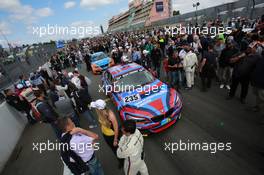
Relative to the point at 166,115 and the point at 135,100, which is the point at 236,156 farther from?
the point at 135,100

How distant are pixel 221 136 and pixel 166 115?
1497mm

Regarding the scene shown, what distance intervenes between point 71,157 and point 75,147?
182 mm

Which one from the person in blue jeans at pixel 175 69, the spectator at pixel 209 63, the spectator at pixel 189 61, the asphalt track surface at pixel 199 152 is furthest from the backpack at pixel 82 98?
the spectator at pixel 209 63

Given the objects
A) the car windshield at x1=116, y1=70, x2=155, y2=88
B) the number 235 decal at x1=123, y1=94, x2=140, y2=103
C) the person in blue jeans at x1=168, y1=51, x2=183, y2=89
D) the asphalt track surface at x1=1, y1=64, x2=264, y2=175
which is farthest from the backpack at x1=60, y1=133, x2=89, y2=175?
the person in blue jeans at x1=168, y1=51, x2=183, y2=89

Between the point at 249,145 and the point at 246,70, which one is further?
the point at 246,70

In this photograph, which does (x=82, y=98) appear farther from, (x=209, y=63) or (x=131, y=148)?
(x=209, y=63)

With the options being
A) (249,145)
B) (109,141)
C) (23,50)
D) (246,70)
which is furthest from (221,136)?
(23,50)

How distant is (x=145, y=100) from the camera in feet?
16.1

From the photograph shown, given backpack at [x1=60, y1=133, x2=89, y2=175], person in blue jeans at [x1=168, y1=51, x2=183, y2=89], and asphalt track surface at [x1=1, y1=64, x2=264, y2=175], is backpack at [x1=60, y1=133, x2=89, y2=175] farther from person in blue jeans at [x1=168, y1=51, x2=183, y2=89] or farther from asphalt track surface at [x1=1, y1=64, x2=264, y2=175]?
person in blue jeans at [x1=168, y1=51, x2=183, y2=89]

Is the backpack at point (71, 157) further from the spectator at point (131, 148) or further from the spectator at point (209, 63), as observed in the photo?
the spectator at point (209, 63)

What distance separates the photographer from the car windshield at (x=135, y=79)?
5.69 m

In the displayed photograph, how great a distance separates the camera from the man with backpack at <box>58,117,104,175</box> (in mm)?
2449

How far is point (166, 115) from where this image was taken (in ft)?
14.8

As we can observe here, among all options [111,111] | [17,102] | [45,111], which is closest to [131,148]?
[111,111]
